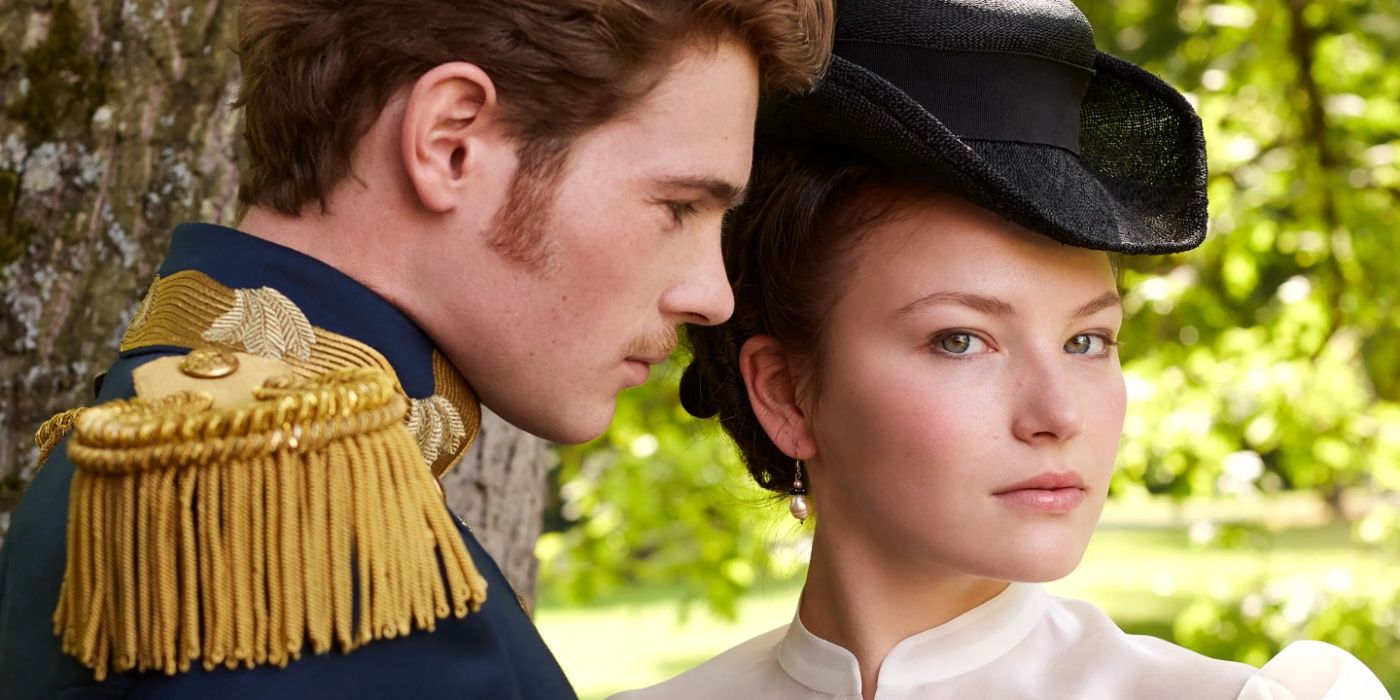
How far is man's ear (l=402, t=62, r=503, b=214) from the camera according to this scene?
1544mm

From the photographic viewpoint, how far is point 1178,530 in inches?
636

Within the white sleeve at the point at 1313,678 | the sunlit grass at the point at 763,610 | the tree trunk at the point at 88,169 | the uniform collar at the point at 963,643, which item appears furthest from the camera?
the sunlit grass at the point at 763,610

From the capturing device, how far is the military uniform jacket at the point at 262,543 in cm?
135

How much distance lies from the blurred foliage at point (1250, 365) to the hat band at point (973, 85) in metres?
2.44

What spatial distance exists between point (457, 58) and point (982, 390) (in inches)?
30.5

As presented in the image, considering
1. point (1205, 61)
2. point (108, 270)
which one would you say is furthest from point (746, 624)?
point (108, 270)

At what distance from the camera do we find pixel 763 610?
1168 cm

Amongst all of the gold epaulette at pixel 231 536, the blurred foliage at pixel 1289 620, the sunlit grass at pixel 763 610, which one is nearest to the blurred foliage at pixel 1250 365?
the blurred foliage at pixel 1289 620

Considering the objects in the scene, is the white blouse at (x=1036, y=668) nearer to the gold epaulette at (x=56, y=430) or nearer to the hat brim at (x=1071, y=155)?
the hat brim at (x=1071, y=155)

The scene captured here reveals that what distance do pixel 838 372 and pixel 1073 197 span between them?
0.38 m

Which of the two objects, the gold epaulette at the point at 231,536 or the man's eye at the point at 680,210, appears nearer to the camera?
the gold epaulette at the point at 231,536

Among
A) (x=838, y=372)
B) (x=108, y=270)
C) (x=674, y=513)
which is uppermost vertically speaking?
(x=108, y=270)

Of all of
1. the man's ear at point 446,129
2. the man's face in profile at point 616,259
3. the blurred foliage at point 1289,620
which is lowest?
the blurred foliage at point 1289,620

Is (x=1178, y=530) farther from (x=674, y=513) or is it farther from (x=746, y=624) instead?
(x=674, y=513)
